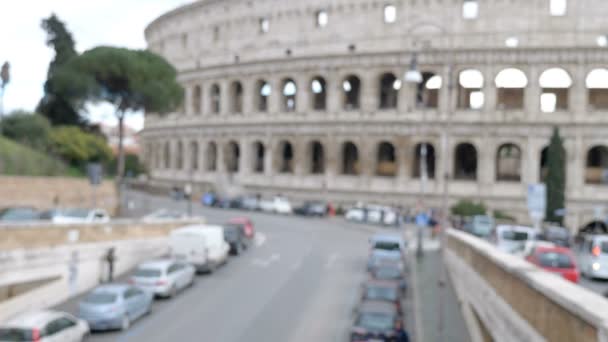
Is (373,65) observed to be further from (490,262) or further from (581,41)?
(490,262)

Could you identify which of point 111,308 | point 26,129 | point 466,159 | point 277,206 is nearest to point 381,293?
point 111,308

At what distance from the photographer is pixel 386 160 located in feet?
173

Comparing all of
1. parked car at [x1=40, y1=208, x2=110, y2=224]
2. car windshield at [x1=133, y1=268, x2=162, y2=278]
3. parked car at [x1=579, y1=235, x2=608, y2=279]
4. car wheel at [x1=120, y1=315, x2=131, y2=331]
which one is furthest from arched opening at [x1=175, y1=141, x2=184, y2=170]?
parked car at [x1=579, y1=235, x2=608, y2=279]

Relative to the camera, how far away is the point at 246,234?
108 ft

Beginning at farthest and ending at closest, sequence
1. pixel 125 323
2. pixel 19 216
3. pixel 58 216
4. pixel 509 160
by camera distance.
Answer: pixel 509 160, pixel 58 216, pixel 19 216, pixel 125 323

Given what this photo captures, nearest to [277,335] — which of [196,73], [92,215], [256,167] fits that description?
[92,215]

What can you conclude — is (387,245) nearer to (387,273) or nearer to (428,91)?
(387,273)

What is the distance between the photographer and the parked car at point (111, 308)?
17.6m

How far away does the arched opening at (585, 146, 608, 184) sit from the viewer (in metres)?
45.7

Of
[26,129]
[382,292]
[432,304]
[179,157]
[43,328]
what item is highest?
[26,129]

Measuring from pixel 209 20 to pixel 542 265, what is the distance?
46.0 metres

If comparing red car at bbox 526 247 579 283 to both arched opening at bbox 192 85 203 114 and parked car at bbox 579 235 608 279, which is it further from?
arched opening at bbox 192 85 203 114

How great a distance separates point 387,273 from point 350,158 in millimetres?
31936

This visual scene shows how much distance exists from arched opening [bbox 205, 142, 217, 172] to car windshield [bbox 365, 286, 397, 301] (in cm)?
4054
